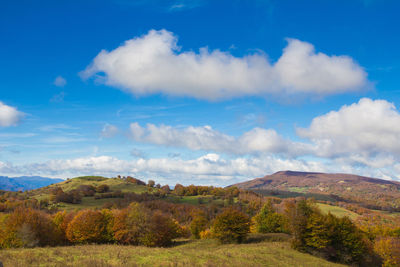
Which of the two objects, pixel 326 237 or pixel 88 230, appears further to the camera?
pixel 88 230

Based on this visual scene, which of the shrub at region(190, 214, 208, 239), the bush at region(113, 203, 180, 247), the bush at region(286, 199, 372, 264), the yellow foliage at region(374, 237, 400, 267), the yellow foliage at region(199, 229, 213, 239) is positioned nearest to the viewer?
the bush at region(286, 199, 372, 264)

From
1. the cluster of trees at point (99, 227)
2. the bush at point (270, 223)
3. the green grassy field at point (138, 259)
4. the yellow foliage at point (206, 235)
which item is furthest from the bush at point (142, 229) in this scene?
the bush at point (270, 223)

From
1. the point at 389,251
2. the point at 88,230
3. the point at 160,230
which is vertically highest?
the point at 160,230

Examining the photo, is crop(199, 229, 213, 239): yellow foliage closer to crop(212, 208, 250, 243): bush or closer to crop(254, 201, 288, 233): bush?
crop(254, 201, 288, 233): bush

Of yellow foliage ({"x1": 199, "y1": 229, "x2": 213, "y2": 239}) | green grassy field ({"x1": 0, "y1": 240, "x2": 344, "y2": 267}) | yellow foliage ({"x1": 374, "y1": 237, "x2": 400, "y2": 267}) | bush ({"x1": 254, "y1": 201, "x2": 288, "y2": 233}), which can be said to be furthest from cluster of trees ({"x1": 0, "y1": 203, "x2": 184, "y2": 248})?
yellow foliage ({"x1": 374, "y1": 237, "x2": 400, "y2": 267})

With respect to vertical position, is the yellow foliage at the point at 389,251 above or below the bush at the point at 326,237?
below

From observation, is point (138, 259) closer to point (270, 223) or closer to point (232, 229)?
point (232, 229)

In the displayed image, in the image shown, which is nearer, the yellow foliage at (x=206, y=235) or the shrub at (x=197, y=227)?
the yellow foliage at (x=206, y=235)

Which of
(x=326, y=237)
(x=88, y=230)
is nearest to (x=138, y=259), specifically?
(x=88, y=230)

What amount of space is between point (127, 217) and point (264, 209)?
52.0 meters

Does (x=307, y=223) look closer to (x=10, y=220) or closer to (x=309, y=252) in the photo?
(x=309, y=252)

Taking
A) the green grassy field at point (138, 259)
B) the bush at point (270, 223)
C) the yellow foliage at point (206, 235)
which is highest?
the green grassy field at point (138, 259)

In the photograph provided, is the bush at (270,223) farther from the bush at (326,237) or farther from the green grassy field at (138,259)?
the green grassy field at (138,259)

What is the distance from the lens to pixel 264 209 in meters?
101
